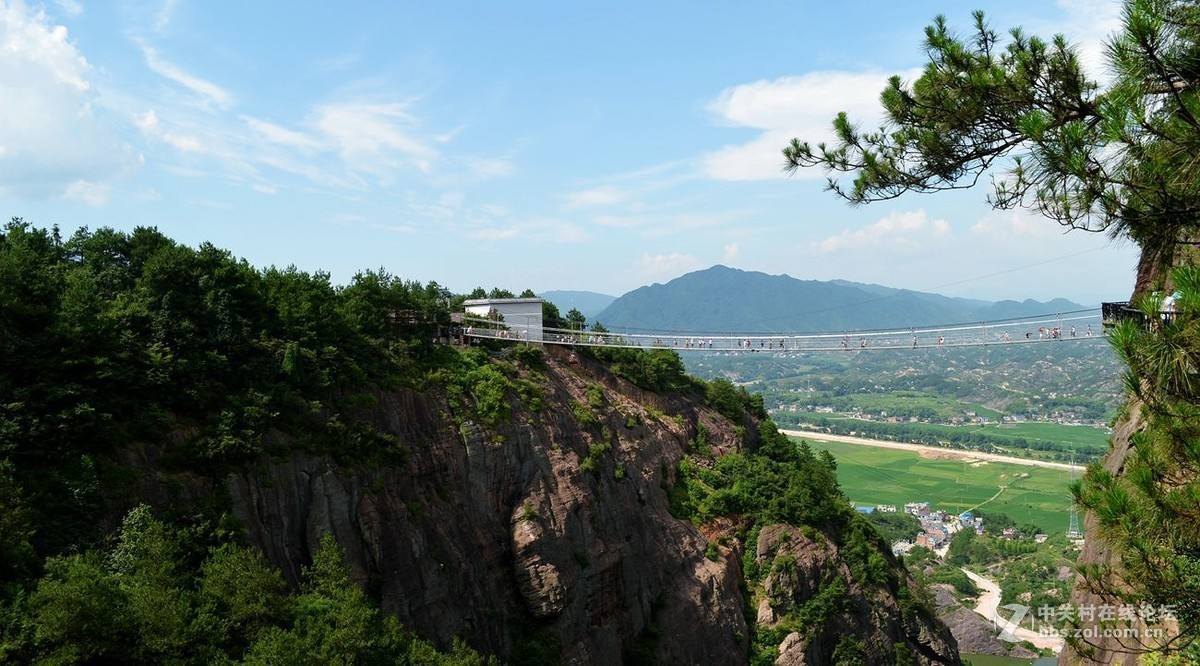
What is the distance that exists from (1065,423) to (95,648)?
159m

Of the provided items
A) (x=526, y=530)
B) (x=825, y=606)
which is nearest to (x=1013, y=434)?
(x=825, y=606)

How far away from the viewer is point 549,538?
840 inches

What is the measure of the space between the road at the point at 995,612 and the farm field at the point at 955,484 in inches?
690

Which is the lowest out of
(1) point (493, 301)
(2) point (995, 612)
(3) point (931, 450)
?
(2) point (995, 612)

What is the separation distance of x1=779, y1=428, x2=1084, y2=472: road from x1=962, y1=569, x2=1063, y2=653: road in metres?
40.3

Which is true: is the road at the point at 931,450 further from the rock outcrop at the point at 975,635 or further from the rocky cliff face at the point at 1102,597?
the rocky cliff face at the point at 1102,597

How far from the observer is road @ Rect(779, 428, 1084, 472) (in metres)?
101

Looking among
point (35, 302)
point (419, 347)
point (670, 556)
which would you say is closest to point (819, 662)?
point (670, 556)

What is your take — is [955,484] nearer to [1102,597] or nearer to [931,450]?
[931,450]

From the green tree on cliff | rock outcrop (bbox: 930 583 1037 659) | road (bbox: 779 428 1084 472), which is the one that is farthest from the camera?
road (bbox: 779 428 1084 472)

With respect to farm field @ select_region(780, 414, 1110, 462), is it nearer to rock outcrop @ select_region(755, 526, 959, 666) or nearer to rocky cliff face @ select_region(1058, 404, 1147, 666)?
rock outcrop @ select_region(755, 526, 959, 666)

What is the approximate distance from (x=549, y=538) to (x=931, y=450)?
10978 cm

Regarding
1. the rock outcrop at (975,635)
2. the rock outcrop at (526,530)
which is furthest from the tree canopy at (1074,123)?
the rock outcrop at (975,635)

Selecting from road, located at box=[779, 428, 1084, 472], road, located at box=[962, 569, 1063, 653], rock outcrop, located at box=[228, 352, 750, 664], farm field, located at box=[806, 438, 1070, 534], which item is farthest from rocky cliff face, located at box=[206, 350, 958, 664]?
road, located at box=[779, 428, 1084, 472]
